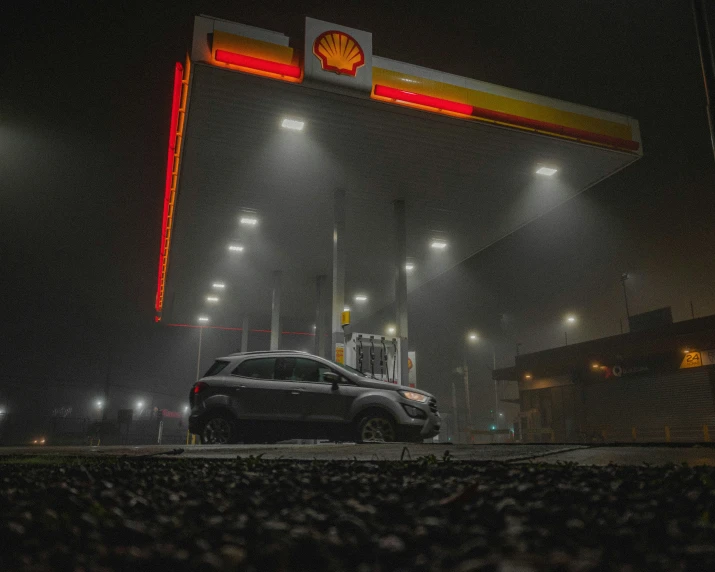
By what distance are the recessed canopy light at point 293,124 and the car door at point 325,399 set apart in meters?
6.12

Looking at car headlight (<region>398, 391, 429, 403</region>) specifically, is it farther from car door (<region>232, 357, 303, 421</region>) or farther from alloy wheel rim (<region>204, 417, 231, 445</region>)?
alloy wheel rim (<region>204, 417, 231, 445</region>)

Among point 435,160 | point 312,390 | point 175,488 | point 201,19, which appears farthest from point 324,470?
point 435,160

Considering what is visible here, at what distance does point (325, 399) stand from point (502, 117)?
754 cm

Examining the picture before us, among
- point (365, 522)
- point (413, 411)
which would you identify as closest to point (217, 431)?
point (413, 411)

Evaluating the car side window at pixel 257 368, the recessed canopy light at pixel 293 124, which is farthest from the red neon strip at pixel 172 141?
the car side window at pixel 257 368

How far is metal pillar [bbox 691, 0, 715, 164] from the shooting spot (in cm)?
802

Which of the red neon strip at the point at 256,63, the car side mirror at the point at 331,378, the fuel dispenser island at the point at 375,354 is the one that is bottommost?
the car side mirror at the point at 331,378

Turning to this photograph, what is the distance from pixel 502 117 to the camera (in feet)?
38.9

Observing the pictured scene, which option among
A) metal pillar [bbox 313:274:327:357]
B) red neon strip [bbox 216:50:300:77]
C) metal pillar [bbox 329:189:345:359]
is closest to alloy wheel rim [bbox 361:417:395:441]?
metal pillar [bbox 329:189:345:359]

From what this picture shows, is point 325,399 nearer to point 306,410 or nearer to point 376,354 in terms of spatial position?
point 306,410

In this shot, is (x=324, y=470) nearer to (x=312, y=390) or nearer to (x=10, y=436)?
(x=312, y=390)

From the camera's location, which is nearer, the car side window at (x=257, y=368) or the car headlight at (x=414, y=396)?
the car headlight at (x=414, y=396)

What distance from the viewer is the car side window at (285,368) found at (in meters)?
9.79

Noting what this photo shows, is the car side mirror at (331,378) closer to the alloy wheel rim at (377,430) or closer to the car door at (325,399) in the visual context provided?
the car door at (325,399)
